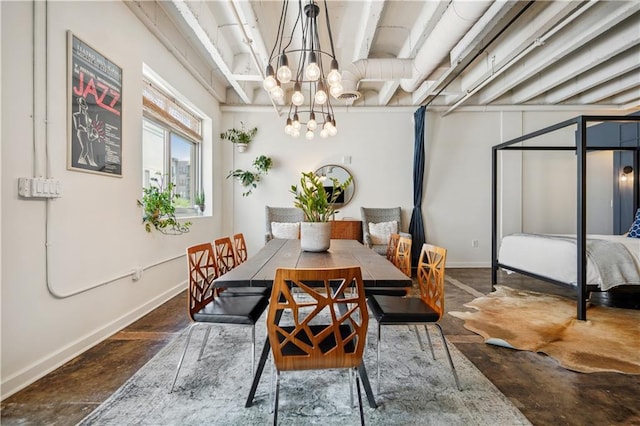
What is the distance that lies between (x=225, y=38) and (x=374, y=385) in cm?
373

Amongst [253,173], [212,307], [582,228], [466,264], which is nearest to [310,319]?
[212,307]

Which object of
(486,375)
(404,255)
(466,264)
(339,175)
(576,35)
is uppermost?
(576,35)

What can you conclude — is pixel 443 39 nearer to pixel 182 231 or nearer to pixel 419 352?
pixel 419 352

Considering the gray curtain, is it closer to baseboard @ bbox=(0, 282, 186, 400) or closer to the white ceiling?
the white ceiling

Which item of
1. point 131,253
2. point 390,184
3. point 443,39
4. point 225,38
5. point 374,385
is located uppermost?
point 225,38

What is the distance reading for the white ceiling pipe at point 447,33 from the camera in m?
2.39

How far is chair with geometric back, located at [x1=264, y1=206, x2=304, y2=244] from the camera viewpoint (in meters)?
4.50

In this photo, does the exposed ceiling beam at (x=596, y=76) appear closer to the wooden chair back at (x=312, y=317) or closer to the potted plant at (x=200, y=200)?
the wooden chair back at (x=312, y=317)

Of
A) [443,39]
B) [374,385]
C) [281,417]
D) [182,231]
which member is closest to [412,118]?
[443,39]

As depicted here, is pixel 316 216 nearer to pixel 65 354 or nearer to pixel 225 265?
pixel 225 265

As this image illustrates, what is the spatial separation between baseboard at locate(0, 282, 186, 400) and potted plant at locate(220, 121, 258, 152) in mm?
2849

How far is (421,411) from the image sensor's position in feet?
4.87

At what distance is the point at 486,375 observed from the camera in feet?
5.98

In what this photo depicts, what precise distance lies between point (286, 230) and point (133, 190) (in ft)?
7.24
